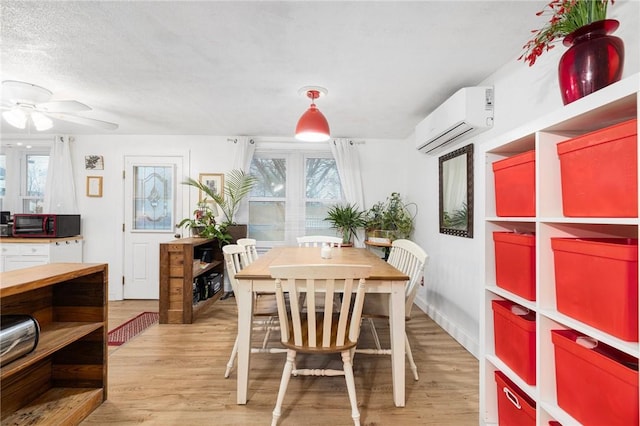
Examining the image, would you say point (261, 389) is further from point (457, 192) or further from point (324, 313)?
point (457, 192)

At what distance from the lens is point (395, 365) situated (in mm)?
1859

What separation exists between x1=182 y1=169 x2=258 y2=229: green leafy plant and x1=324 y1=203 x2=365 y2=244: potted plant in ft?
3.96

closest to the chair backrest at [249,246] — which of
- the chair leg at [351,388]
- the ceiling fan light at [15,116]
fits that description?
the chair leg at [351,388]

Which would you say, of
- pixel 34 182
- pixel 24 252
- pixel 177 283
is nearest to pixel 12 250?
pixel 24 252

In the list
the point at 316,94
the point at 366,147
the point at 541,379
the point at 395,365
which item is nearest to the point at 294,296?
the point at 395,365

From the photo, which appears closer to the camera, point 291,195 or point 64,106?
point 64,106

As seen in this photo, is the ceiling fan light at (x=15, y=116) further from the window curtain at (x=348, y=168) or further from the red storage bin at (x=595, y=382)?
the red storage bin at (x=595, y=382)

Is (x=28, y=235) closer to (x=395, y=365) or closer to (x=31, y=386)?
(x=31, y=386)

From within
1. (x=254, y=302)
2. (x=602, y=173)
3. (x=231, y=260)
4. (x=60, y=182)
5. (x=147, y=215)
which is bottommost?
(x=254, y=302)

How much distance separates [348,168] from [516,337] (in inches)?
126

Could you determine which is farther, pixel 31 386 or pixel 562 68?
pixel 31 386

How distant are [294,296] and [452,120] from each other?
1.94 m

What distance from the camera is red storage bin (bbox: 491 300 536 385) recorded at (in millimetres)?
1310

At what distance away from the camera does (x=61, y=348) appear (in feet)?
5.82
